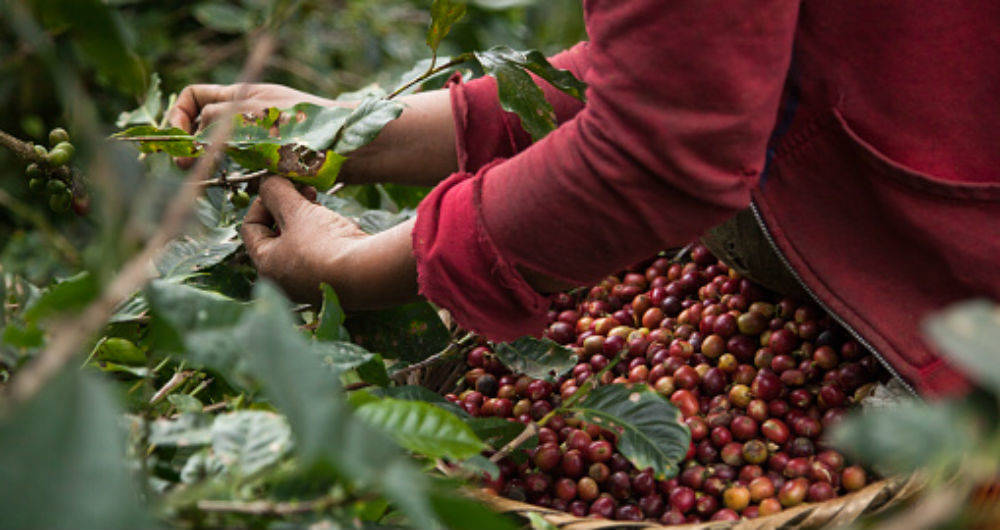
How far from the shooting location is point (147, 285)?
1.69 ft

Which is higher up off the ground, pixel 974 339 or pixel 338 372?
pixel 974 339

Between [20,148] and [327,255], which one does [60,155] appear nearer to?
[20,148]

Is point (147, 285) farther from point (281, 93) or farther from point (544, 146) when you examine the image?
point (281, 93)

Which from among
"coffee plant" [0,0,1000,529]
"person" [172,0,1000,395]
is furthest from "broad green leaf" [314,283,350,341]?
"person" [172,0,1000,395]

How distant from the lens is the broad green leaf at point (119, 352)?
2.66 ft

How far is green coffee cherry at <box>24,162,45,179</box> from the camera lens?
0.93 m

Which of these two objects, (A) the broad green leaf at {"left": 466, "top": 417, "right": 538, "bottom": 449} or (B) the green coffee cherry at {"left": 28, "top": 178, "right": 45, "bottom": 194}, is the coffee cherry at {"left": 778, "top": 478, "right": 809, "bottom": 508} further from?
(B) the green coffee cherry at {"left": 28, "top": 178, "right": 45, "bottom": 194}

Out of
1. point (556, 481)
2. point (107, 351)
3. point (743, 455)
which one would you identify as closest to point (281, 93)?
point (107, 351)

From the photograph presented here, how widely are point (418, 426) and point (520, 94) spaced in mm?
542

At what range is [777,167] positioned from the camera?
0.93 m

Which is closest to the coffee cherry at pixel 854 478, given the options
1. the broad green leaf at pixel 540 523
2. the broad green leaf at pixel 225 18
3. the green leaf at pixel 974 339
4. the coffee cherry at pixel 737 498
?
the coffee cherry at pixel 737 498

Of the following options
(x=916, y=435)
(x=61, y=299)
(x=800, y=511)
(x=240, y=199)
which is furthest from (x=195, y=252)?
(x=916, y=435)

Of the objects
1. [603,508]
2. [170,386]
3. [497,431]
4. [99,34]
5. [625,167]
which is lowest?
[603,508]

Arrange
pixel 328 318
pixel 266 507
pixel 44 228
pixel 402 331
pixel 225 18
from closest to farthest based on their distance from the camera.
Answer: pixel 266 507 → pixel 44 228 → pixel 328 318 → pixel 402 331 → pixel 225 18
